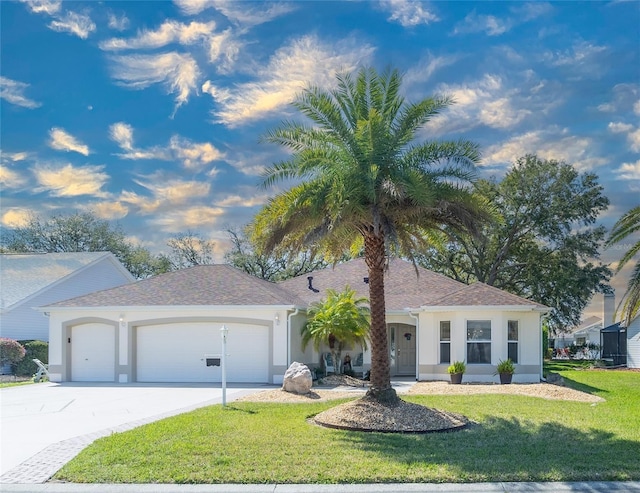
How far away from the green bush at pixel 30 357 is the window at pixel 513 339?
19.5 metres

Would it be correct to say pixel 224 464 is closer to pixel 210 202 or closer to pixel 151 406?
pixel 151 406

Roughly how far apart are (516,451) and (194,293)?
Result: 15.7m

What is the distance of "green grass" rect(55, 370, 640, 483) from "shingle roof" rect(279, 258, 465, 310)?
11.7 m

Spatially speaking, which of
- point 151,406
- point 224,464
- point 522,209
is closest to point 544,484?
point 224,464

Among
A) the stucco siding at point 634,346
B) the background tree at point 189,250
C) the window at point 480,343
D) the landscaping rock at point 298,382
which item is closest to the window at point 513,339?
the window at point 480,343

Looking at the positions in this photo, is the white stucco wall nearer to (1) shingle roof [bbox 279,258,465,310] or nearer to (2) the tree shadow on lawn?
(1) shingle roof [bbox 279,258,465,310]

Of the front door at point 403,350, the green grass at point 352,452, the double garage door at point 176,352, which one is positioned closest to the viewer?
the green grass at point 352,452

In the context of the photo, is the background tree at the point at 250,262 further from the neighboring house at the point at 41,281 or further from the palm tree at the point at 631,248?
the palm tree at the point at 631,248

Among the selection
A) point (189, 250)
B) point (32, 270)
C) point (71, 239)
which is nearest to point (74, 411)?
point (32, 270)

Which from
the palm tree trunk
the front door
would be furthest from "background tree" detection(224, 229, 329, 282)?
the palm tree trunk

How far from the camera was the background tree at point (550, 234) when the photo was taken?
37719 millimetres

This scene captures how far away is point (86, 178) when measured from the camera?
27.8 m

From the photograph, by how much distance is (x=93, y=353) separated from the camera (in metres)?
23.6

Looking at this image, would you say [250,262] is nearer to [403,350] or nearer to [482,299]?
[403,350]
